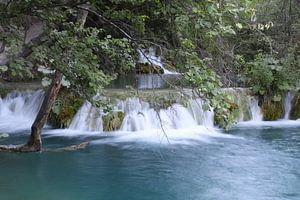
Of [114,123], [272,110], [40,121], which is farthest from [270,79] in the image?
[40,121]

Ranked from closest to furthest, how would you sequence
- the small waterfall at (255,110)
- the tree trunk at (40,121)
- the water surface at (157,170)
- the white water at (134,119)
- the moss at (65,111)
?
the water surface at (157,170)
the tree trunk at (40,121)
the white water at (134,119)
the moss at (65,111)
the small waterfall at (255,110)

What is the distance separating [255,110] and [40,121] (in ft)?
23.7

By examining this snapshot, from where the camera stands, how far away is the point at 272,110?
1230cm

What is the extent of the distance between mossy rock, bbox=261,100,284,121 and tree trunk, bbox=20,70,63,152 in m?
6.99

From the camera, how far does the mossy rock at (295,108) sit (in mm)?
12263

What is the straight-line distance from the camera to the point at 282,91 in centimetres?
1251

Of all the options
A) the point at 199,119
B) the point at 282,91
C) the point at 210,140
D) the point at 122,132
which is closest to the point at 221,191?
the point at 210,140

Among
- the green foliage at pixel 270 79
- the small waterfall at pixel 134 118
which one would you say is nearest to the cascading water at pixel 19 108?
the small waterfall at pixel 134 118

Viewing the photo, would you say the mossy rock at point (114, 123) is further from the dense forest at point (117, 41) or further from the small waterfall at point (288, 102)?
the dense forest at point (117, 41)

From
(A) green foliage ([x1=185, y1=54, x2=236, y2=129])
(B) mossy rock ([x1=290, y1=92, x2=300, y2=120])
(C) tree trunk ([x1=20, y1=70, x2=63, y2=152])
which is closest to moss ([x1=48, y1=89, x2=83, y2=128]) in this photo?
(C) tree trunk ([x1=20, y1=70, x2=63, y2=152])

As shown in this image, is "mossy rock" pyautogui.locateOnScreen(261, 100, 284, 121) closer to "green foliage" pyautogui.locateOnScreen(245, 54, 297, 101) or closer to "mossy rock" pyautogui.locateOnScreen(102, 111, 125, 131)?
"green foliage" pyautogui.locateOnScreen(245, 54, 297, 101)

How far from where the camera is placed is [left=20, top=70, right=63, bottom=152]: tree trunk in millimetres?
6340

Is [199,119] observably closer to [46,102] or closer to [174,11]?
[46,102]

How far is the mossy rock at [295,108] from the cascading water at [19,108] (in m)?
6.65
